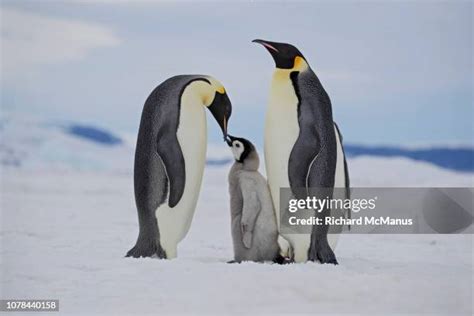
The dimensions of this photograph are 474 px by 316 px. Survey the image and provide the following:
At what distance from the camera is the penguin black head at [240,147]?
317 centimetres

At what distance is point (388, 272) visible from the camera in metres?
3.05

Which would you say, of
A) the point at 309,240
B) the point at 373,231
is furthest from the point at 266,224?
the point at 373,231

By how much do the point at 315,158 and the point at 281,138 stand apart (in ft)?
0.54

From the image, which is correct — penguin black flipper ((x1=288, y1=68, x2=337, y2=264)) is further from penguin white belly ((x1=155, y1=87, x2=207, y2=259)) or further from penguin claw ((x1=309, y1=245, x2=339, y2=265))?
penguin white belly ((x1=155, y1=87, x2=207, y2=259))

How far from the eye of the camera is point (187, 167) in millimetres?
3176

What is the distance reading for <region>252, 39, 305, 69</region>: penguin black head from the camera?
324cm

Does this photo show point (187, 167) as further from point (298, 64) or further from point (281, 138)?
point (298, 64)

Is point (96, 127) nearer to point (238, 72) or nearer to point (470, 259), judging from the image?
point (238, 72)

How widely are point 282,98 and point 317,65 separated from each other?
0.28m

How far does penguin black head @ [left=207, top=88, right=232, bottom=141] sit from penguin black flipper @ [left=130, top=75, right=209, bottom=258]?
0.14m

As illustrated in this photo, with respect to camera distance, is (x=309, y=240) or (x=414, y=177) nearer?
(x=309, y=240)

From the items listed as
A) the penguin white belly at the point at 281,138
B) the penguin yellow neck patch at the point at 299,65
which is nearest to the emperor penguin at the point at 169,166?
the penguin white belly at the point at 281,138

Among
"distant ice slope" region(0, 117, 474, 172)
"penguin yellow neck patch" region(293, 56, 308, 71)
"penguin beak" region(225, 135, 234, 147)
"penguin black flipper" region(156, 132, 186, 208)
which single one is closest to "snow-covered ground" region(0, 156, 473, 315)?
"distant ice slope" region(0, 117, 474, 172)

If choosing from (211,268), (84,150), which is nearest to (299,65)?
(211,268)
